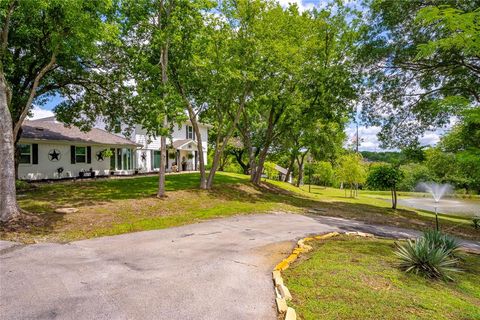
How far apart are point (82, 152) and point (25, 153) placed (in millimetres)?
4265

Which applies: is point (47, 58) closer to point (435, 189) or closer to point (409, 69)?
point (409, 69)

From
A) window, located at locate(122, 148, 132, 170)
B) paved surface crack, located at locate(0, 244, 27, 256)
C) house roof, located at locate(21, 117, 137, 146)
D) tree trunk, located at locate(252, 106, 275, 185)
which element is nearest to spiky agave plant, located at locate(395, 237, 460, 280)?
paved surface crack, located at locate(0, 244, 27, 256)

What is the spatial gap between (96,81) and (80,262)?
1447cm

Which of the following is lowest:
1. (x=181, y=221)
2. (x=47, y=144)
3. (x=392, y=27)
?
(x=181, y=221)

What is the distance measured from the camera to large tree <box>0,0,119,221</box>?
32.4 ft

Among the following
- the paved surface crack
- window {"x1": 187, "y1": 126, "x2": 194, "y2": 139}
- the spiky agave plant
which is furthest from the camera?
window {"x1": 187, "y1": 126, "x2": 194, "y2": 139}

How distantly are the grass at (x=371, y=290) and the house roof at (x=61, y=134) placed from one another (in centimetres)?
2215

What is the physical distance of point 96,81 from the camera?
17812mm

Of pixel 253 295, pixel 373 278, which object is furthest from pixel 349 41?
pixel 253 295

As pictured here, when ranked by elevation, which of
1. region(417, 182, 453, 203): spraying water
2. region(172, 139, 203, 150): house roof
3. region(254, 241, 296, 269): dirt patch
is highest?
region(172, 139, 203, 150): house roof

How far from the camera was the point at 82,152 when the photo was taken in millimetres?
24219

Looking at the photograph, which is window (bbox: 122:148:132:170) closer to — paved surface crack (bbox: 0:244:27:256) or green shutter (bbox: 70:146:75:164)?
green shutter (bbox: 70:146:75:164)

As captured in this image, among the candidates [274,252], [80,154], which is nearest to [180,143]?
[80,154]

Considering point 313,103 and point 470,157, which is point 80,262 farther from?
point 313,103
